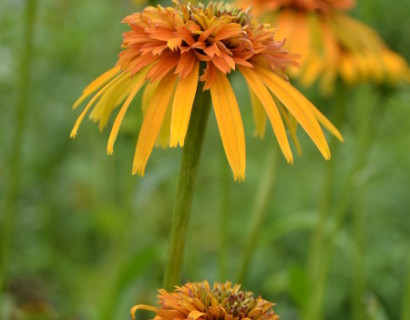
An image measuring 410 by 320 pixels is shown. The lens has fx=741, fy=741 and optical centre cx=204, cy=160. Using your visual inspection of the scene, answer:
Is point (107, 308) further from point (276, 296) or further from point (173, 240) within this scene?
point (276, 296)

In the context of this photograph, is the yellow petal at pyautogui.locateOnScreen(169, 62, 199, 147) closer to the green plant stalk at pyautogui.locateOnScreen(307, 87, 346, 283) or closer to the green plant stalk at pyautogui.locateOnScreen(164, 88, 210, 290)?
the green plant stalk at pyautogui.locateOnScreen(164, 88, 210, 290)

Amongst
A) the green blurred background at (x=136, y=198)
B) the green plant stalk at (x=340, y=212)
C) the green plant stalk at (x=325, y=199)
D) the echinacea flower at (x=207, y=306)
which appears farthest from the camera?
the green blurred background at (x=136, y=198)

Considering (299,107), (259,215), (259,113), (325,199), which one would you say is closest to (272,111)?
(299,107)

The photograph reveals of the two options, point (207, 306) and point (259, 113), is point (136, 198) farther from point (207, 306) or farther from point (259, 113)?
point (207, 306)

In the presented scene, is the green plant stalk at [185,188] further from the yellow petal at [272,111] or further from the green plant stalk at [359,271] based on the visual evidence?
the green plant stalk at [359,271]

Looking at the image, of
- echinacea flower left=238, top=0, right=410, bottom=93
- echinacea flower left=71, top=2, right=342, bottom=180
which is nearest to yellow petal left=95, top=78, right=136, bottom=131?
echinacea flower left=71, top=2, right=342, bottom=180

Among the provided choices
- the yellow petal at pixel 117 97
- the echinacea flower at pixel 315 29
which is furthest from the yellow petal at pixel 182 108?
the echinacea flower at pixel 315 29

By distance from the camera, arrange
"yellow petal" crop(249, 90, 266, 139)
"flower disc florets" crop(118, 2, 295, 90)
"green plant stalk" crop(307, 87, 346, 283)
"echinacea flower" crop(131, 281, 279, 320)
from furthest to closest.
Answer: "green plant stalk" crop(307, 87, 346, 283)
"yellow petal" crop(249, 90, 266, 139)
"flower disc florets" crop(118, 2, 295, 90)
"echinacea flower" crop(131, 281, 279, 320)

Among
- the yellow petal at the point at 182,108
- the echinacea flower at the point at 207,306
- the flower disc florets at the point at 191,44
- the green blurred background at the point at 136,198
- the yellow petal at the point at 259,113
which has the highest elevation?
the flower disc florets at the point at 191,44
